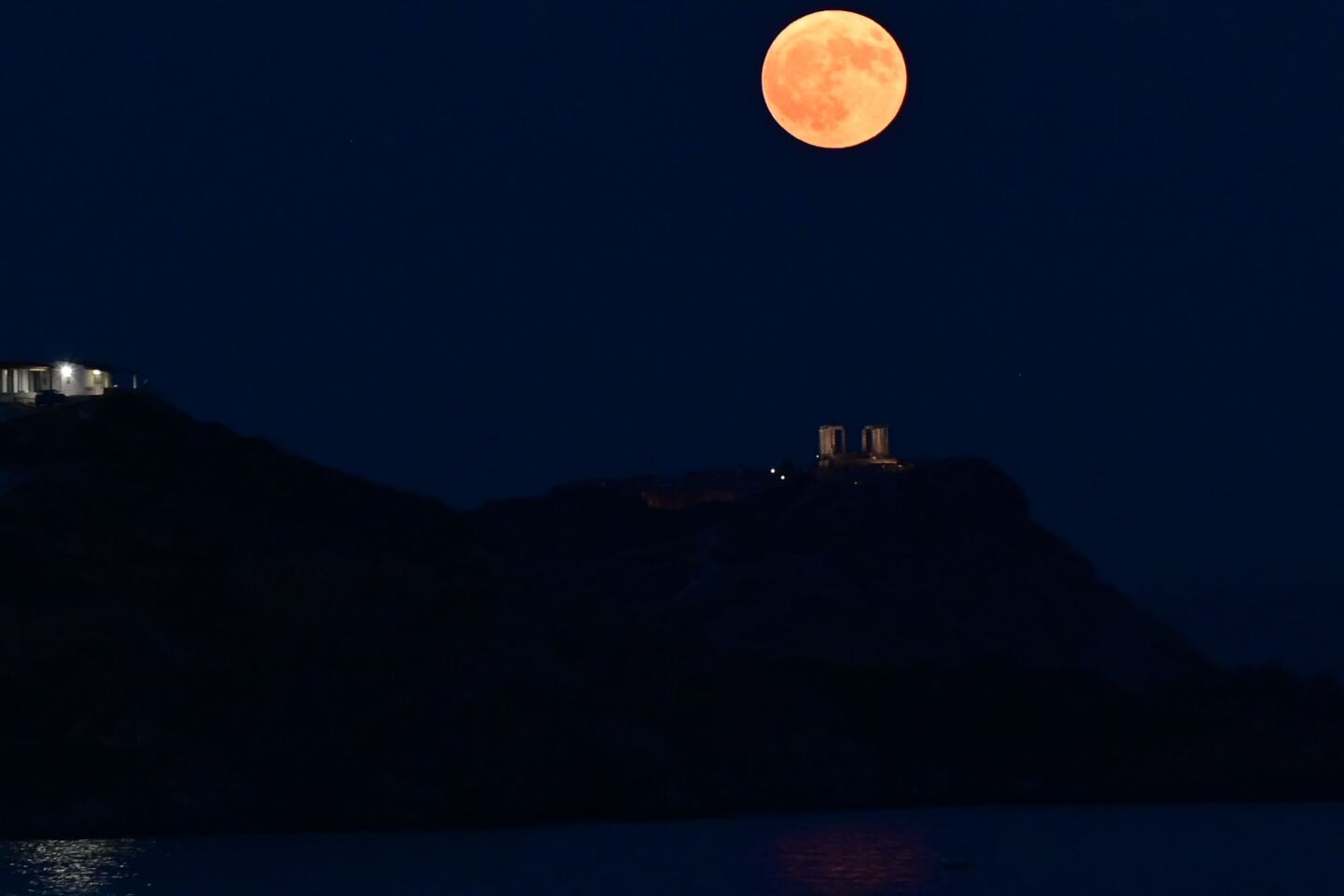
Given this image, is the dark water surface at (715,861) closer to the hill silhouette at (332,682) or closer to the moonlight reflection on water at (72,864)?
the moonlight reflection on water at (72,864)

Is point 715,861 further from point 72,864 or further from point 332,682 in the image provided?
point 72,864

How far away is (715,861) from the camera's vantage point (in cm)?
10412

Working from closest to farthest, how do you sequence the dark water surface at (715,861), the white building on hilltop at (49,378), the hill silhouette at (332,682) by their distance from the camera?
the dark water surface at (715,861) < the hill silhouette at (332,682) < the white building on hilltop at (49,378)

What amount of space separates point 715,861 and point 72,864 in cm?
2977

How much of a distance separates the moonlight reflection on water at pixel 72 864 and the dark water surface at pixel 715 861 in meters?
0.14

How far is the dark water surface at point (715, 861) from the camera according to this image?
92.4 meters

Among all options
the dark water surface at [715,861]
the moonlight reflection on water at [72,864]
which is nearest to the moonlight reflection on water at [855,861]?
the dark water surface at [715,861]

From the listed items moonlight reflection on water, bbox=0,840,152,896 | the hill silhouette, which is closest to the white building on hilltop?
the hill silhouette

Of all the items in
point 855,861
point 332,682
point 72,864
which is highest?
point 332,682

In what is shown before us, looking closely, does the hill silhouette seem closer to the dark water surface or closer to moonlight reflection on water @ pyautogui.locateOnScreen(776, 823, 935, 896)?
the dark water surface

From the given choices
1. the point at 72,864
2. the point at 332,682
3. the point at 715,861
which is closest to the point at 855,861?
the point at 715,861

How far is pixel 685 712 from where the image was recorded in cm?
13500

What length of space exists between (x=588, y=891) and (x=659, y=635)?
49.9 meters

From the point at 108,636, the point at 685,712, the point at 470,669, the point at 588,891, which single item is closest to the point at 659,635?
the point at 685,712
